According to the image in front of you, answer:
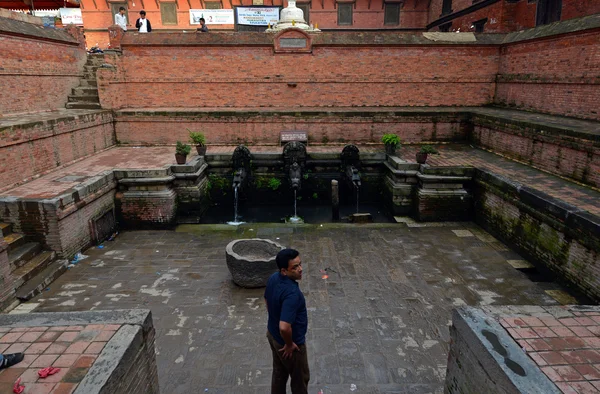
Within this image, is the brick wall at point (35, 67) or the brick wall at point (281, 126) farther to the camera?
the brick wall at point (281, 126)

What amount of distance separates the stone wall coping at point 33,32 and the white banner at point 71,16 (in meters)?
11.7

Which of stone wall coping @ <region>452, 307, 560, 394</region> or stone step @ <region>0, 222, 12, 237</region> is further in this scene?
stone step @ <region>0, 222, 12, 237</region>

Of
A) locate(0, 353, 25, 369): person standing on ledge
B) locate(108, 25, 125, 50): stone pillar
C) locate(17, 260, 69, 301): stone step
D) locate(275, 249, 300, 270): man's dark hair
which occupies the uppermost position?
locate(108, 25, 125, 50): stone pillar

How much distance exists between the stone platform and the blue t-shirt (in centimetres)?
118

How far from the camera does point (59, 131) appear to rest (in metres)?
9.59

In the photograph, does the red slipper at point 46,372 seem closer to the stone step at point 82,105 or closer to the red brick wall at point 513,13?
the stone step at point 82,105

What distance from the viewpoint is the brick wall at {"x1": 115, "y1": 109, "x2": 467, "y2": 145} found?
41.4 feet

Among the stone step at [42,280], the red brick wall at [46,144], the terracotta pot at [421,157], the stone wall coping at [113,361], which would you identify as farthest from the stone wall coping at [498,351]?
the red brick wall at [46,144]

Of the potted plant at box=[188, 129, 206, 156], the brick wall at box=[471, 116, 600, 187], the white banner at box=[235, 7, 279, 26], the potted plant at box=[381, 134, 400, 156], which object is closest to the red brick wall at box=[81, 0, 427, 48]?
the white banner at box=[235, 7, 279, 26]

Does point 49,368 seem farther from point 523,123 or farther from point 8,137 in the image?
point 523,123

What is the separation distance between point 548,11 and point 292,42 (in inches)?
388

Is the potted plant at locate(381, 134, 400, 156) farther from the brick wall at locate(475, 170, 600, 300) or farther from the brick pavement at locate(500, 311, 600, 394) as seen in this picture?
the brick pavement at locate(500, 311, 600, 394)

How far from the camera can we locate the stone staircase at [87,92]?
1282cm

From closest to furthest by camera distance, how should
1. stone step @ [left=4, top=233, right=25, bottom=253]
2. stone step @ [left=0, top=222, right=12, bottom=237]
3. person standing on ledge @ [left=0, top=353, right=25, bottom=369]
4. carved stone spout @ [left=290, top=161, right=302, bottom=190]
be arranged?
person standing on ledge @ [left=0, top=353, right=25, bottom=369]
stone step @ [left=4, top=233, right=25, bottom=253]
stone step @ [left=0, top=222, right=12, bottom=237]
carved stone spout @ [left=290, top=161, right=302, bottom=190]
